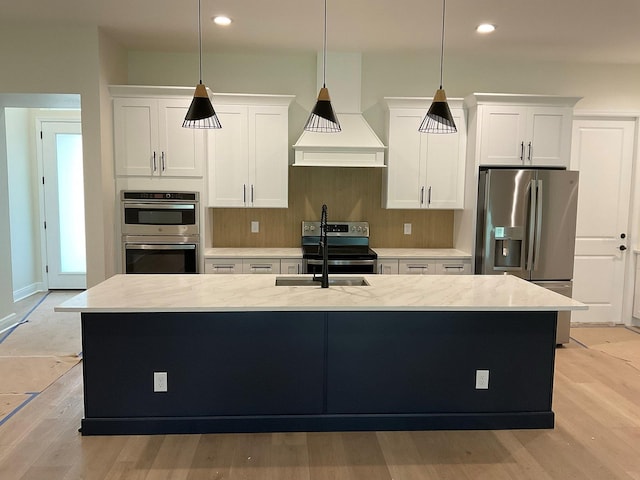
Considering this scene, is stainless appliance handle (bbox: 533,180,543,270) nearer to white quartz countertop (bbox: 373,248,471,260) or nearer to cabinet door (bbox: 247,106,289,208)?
white quartz countertop (bbox: 373,248,471,260)

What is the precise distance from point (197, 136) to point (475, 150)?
2581 mm

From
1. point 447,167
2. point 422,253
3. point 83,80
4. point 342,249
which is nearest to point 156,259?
point 83,80

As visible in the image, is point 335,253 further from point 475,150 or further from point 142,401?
point 142,401

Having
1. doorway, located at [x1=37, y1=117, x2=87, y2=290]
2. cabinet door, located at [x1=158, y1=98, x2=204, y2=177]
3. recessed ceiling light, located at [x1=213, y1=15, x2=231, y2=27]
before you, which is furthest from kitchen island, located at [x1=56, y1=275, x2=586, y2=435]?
doorway, located at [x1=37, y1=117, x2=87, y2=290]

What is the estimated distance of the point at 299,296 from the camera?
9.02 feet

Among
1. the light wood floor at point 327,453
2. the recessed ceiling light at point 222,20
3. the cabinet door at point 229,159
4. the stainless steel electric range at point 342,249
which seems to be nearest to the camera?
the light wood floor at point 327,453

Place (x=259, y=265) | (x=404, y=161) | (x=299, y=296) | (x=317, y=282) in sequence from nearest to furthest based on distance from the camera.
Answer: (x=299, y=296), (x=317, y=282), (x=259, y=265), (x=404, y=161)

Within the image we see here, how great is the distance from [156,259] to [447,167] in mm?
2897

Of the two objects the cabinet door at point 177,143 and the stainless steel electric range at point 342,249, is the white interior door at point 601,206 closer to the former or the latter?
the stainless steel electric range at point 342,249

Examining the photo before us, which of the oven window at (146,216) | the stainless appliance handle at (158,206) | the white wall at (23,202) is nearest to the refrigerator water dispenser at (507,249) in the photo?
the stainless appliance handle at (158,206)

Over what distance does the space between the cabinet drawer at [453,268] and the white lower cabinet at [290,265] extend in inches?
52.2

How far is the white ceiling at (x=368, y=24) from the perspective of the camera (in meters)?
3.51

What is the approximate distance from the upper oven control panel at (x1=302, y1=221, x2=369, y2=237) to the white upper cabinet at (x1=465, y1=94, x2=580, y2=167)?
1.34 m

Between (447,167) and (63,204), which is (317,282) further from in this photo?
(63,204)
